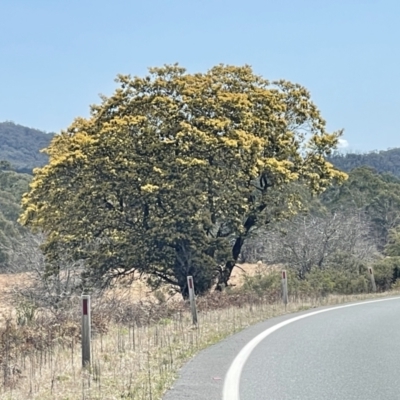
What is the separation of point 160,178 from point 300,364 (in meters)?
12.1

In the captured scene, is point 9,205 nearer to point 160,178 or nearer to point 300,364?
point 160,178

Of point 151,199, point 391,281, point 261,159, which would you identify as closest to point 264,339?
point 151,199

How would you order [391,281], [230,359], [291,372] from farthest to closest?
[391,281]
[230,359]
[291,372]

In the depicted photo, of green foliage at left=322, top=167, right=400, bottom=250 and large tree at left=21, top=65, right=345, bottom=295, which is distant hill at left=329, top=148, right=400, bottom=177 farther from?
large tree at left=21, top=65, right=345, bottom=295

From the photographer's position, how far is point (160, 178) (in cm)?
2048

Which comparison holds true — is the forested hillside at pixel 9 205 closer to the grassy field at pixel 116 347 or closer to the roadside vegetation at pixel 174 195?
the roadside vegetation at pixel 174 195

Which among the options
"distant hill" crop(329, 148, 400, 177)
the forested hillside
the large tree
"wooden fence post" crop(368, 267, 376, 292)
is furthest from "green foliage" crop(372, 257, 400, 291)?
"distant hill" crop(329, 148, 400, 177)

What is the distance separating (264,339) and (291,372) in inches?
123

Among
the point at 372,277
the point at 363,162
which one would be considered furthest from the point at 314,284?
the point at 363,162

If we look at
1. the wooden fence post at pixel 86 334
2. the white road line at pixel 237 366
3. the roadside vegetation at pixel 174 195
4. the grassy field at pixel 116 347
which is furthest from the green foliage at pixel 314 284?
the wooden fence post at pixel 86 334

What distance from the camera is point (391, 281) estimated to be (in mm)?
28250

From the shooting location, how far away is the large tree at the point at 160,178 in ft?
67.6

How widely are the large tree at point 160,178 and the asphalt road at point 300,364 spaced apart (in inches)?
301

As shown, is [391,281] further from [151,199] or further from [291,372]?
[291,372]
